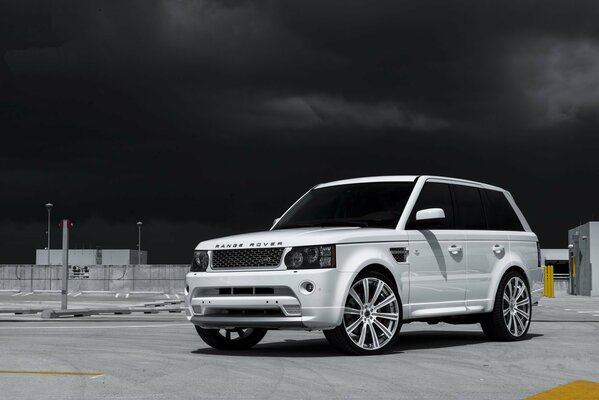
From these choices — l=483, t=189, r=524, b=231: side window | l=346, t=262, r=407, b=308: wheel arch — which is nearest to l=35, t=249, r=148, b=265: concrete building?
l=483, t=189, r=524, b=231: side window

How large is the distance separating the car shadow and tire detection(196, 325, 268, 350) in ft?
0.30

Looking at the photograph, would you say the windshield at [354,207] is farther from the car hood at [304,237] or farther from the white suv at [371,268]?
the car hood at [304,237]

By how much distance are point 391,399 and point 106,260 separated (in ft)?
480

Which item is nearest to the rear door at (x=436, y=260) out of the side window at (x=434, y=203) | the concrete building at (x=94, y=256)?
the side window at (x=434, y=203)

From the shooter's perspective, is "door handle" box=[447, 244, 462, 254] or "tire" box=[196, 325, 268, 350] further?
"door handle" box=[447, 244, 462, 254]

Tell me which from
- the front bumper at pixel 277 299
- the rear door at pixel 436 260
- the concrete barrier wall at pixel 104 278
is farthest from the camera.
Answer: the concrete barrier wall at pixel 104 278

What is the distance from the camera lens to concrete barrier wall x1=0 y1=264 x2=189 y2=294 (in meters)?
52.5

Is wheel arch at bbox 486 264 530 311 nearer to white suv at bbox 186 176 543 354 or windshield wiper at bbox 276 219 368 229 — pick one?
→ white suv at bbox 186 176 543 354

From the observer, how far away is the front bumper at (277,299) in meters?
9.06

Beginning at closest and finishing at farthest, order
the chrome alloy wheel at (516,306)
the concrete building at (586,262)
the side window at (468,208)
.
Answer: the side window at (468,208), the chrome alloy wheel at (516,306), the concrete building at (586,262)

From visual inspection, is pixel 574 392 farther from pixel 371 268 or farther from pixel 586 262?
pixel 586 262

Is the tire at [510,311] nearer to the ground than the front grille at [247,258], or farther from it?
nearer to the ground

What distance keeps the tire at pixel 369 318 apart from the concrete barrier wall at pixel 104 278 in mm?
42225

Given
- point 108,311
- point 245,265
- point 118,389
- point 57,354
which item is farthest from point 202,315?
point 108,311
